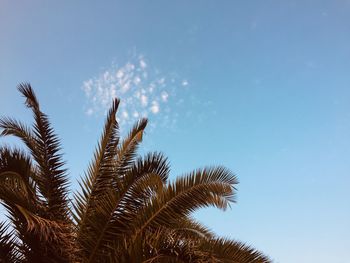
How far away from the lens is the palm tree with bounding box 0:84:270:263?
6762 mm

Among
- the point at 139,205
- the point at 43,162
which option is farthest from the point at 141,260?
the point at 43,162

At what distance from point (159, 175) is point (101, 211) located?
1473 millimetres

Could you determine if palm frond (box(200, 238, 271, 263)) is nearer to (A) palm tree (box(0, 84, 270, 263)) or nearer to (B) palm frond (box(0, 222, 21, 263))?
(A) palm tree (box(0, 84, 270, 263))

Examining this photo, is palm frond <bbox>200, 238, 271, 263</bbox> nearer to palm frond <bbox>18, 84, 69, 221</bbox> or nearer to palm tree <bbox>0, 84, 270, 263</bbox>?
palm tree <bbox>0, 84, 270, 263</bbox>

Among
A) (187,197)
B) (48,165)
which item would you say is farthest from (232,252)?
(48,165)

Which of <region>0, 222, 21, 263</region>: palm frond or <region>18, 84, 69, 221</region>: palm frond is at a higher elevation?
<region>18, 84, 69, 221</region>: palm frond

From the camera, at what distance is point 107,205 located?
322 inches

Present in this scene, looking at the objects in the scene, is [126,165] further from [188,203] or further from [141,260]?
[141,260]

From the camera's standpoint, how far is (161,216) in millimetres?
8094

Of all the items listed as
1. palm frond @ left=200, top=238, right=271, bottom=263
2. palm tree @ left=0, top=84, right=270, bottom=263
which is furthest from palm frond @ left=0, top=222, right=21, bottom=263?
palm frond @ left=200, top=238, right=271, bottom=263

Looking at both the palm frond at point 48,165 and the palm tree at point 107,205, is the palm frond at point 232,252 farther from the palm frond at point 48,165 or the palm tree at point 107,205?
the palm frond at point 48,165

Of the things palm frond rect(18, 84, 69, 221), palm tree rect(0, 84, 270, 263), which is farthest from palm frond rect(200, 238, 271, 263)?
palm frond rect(18, 84, 69, 221)

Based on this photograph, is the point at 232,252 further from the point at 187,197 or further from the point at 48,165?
the point at 48,165

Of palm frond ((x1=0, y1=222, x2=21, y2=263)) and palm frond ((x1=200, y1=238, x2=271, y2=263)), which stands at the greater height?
palm frond ((x1=200, y1=238, x2=271, y2=263))
